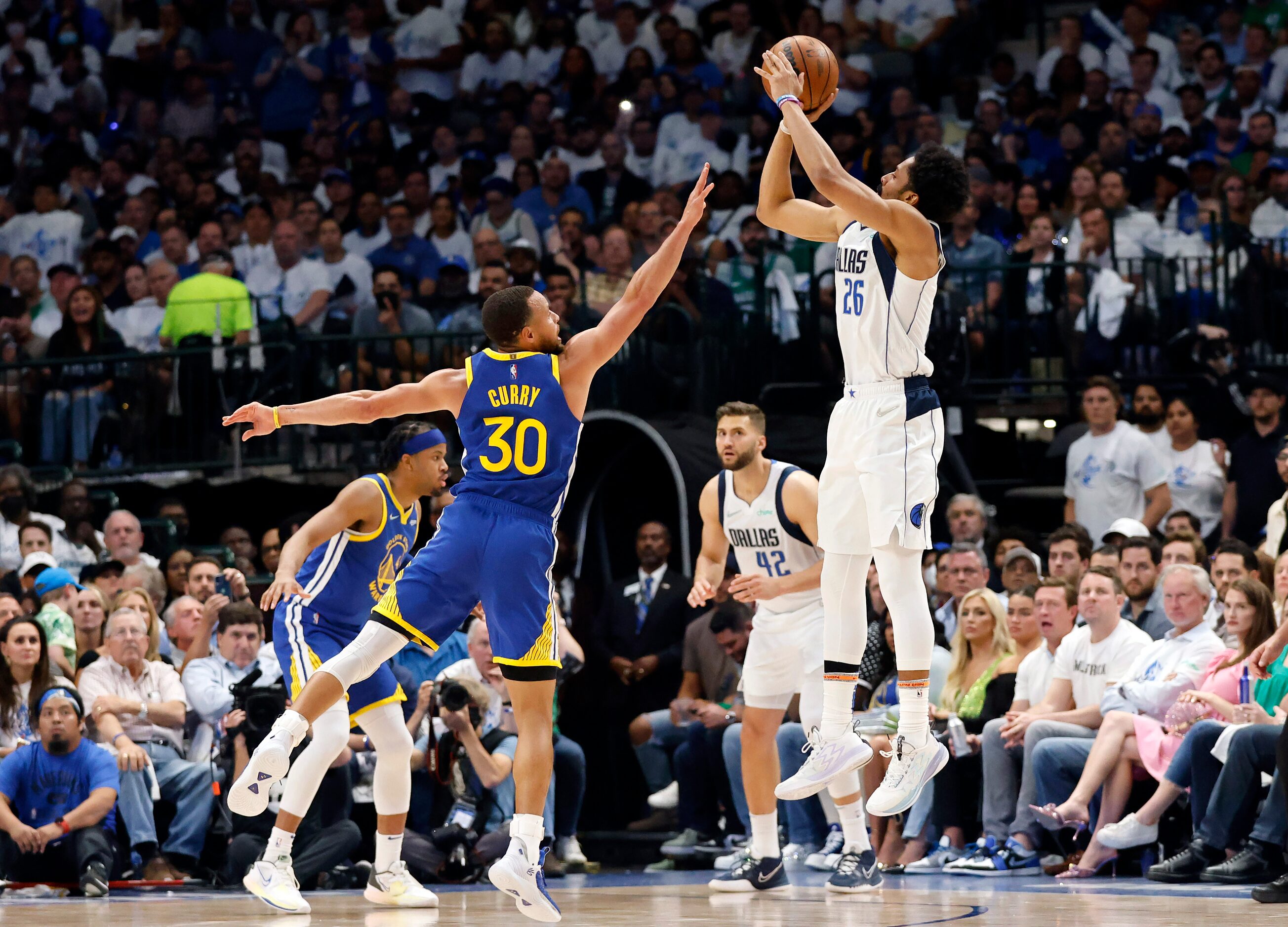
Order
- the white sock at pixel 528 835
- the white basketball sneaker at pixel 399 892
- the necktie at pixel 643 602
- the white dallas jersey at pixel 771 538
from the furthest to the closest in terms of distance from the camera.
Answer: the necktie at pixel 643 602, the white dallas jersey at pixel 771 538, the white basketball sneaker at pixel 399 892, the white sock at pixel 528 835

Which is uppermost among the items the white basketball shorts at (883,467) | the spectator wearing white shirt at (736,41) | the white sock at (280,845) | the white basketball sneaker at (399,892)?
the spectator wearing white shirt at (736,41)

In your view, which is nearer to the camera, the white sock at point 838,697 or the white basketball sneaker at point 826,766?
the white basketball sneaker at point 826,766

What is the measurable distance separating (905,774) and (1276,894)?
68.3 inches

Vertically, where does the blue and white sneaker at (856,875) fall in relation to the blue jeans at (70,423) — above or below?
below

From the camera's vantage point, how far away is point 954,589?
11.3m

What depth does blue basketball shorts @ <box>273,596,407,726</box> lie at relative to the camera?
8703 millimetres

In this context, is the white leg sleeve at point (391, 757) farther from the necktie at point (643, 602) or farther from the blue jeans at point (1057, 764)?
the necktie at point (643, 602)

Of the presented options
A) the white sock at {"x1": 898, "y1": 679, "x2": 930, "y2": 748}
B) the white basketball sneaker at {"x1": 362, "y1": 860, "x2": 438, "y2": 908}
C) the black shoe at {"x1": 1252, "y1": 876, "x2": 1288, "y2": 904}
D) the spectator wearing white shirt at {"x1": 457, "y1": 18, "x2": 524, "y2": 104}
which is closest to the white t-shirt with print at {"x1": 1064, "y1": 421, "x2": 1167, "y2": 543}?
the black shoe at {"x1": 1252, "y1": 876, "x2": 1288, "y2": 904}

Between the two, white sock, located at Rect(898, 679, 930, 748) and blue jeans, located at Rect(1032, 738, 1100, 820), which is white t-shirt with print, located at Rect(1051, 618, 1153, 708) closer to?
blue jeans, located at Rect(1032, 738, 1100, 820)

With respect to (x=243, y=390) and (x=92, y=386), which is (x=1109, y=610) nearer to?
(x=243, y=390)

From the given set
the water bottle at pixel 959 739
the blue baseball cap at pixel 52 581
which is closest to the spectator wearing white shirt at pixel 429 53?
the blue baseball cap at pixel 52 581

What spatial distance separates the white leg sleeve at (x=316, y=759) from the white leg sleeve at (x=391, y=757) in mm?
213

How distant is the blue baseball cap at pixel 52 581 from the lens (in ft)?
39.4

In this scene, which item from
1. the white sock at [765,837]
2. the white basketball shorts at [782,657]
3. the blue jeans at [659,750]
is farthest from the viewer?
the blue jeans at [659,750]
